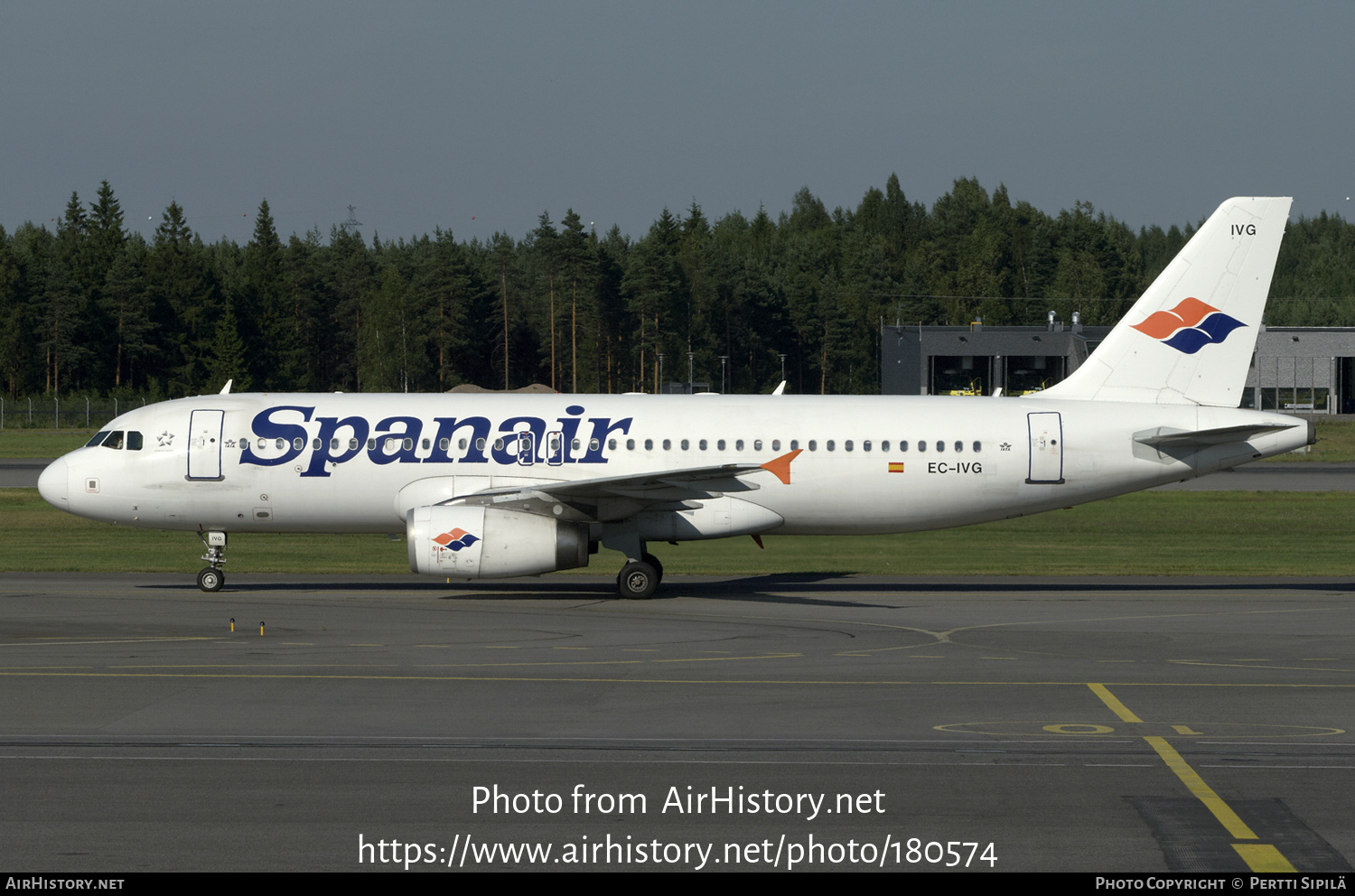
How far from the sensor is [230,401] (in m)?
30.0

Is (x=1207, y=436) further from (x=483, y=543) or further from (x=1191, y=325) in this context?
(x=483, y=543)

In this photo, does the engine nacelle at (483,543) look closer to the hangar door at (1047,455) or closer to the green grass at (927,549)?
the green grass at (927,549)

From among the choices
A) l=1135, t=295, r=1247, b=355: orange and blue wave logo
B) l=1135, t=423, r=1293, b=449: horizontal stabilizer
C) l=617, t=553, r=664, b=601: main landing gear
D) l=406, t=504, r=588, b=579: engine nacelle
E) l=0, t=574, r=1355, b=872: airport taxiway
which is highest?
l=1135, t=295, r=1247, b=355: orange and blue wave logo

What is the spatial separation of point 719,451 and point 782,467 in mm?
1407

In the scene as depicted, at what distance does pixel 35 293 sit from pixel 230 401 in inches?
4384

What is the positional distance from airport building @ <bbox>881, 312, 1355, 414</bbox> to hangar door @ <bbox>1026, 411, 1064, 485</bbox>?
92759 mm

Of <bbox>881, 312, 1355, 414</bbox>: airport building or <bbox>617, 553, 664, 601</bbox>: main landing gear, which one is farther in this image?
<bbox>881, 312, 1355, 414</bbox>: airport building

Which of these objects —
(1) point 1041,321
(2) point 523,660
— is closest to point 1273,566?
(2) point 523,660

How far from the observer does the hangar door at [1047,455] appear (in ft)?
96.4

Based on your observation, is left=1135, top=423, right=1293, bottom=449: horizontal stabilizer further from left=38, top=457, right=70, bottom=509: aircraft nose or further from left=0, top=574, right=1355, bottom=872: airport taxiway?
left=38, top=457, right=70, bottom=509: aircraft nose

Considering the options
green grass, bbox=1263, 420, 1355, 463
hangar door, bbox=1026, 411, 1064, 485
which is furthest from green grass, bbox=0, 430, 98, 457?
green grass, bbox=1263, 420, 1355, 463

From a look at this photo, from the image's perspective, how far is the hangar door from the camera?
29.4 meters

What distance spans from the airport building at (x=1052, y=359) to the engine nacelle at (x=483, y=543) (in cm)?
Result: 9747

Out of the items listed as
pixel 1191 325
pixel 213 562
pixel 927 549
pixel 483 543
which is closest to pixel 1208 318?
pixel 1191 325
